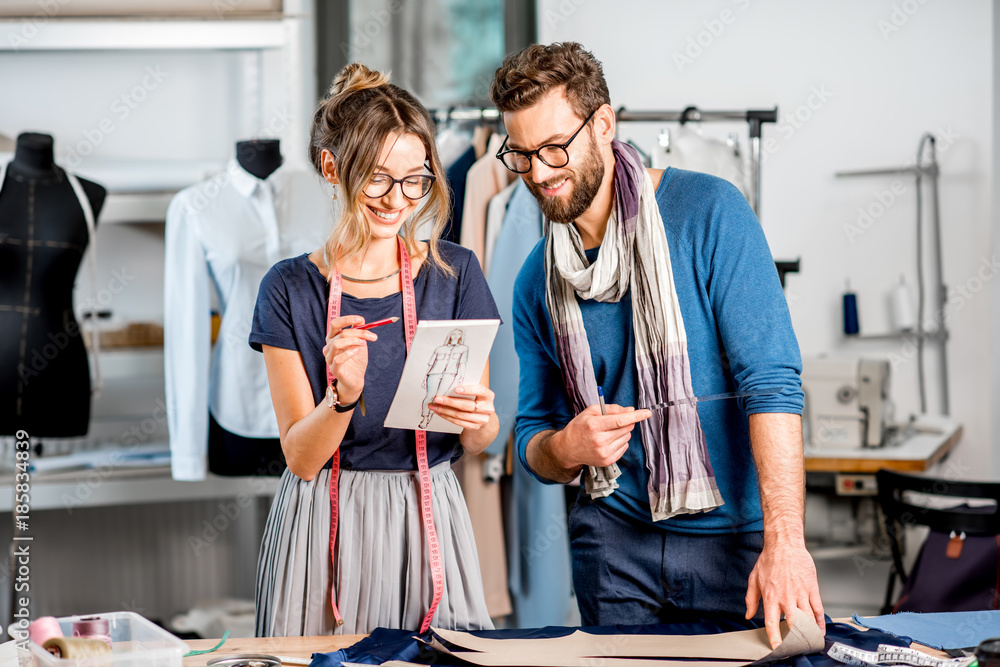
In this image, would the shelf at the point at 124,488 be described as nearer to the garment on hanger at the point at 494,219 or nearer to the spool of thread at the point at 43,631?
the garment on hanger at the point at 494,219

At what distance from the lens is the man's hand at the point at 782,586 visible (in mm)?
1241

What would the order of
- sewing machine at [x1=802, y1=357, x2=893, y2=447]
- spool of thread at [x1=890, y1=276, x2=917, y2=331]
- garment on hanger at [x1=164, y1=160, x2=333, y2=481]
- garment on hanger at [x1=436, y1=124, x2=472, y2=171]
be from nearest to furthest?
1. garment on hanger at [x1=164, y1=160, x2=333, y2=481]
2. garment on hanger at [x1=436, y1=124, x2=472, y2=171]
3. sewing machine at [x1=802, y1=357, x2=893, y2=447]
4. spool of thread at [x1=890, y1=276, x2=917, y2=331]

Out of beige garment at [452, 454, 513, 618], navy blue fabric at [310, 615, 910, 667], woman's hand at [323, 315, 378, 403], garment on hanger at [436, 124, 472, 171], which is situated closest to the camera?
navy blue fabric at [310, 615, 910, 667]

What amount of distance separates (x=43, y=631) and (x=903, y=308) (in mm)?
3552

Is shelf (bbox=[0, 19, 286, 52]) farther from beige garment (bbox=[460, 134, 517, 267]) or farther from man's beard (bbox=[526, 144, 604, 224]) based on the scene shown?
man's beard (bbox=[526, 144, 604, 224])

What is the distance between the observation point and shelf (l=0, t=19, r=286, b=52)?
9.10ft

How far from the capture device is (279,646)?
1.33m

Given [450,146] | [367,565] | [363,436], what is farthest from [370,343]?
[450,146]

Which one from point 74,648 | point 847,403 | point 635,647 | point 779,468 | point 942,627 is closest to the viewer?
point 74,648

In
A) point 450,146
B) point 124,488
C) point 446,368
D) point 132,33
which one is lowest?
point 124,488

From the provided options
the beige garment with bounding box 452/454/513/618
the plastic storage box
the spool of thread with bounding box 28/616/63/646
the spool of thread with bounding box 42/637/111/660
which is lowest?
the beige garment with bounding box 452/454/513/618

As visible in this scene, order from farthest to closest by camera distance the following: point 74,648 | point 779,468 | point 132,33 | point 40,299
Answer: point 132,33, point 40,299, point 779,468, point 74,648

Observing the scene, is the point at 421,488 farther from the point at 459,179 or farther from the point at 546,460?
the point at 459,179

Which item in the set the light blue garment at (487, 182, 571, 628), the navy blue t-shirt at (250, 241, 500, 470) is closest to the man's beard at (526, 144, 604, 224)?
the navy blue t-shirt at (250, 241, 500, 470)
